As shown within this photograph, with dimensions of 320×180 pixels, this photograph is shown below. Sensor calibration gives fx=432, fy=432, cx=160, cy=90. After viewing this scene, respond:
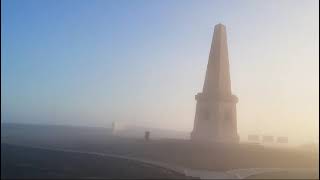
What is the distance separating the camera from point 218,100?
1141 inches

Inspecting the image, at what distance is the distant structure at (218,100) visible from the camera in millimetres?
29047

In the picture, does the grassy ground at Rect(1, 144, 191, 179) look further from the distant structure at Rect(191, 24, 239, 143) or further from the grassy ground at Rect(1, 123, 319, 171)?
the distant structure at Rect(191, 24, 239, 143)

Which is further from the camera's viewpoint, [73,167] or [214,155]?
[214,155]

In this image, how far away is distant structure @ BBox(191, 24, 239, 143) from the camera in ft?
95.3

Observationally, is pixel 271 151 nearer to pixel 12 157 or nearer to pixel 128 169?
pixel 128 169

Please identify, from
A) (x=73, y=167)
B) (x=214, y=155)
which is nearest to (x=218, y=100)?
(x=214, y=155)

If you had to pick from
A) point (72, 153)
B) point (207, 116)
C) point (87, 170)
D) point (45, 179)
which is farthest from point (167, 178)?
point (207, 116)

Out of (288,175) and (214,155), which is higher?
(214,155)

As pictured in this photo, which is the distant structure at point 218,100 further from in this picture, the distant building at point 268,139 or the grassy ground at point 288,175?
the grassy ground at point 288,175

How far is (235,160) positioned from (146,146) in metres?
6.11

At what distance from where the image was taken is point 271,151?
25859 millimetres

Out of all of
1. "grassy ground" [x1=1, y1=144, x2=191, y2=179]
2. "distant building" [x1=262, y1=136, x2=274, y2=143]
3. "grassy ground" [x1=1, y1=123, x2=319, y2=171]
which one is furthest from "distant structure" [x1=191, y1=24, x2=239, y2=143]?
"grassy ground" [x1=1, y1=144, x2=191, y2=179]

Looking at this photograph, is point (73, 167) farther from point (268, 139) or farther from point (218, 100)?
point (268, 139)

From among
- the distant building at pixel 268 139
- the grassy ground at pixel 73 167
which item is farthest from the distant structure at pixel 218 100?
the grassy ground at pixel 73 167
